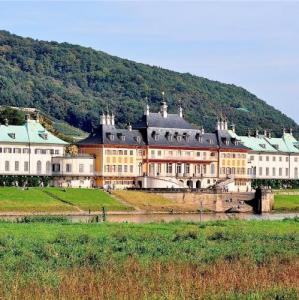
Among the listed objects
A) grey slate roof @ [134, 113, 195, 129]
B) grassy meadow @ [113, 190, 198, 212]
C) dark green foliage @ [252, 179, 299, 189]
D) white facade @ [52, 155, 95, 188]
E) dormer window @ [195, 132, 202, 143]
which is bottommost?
grassy meadow @ [113, 190, 198, 212]

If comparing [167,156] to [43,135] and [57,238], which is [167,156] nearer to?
[43,135]

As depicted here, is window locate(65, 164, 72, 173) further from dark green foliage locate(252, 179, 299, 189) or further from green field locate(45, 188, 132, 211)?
dark green foliage locate(252, 179, 299, 189)

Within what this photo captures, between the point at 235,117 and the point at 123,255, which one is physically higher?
the point at 235,117

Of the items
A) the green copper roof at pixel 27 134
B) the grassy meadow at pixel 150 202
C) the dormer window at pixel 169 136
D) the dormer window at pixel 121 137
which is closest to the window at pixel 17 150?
the green copper roof at pixel 27 134

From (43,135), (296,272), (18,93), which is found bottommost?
(296,272)

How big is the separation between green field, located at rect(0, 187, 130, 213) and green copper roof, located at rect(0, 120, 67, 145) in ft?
29.3

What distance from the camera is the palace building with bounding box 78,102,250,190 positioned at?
315 ft

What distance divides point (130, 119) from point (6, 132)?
296ft

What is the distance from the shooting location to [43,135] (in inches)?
3684

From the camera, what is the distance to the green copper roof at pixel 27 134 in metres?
91.1

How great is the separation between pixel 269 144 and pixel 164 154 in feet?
66.7

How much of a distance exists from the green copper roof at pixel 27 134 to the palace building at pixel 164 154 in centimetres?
443

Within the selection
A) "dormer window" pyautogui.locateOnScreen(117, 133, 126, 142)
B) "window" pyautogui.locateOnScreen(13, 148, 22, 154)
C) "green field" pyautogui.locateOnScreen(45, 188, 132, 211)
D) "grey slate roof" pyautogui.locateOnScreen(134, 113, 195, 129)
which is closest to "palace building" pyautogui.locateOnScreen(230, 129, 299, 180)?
"grey slate roof" pyautogui.locateOnScreen(134, 113, 195, 129)

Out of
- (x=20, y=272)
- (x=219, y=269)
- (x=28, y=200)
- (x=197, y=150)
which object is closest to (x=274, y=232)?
(x=219, y=269)
